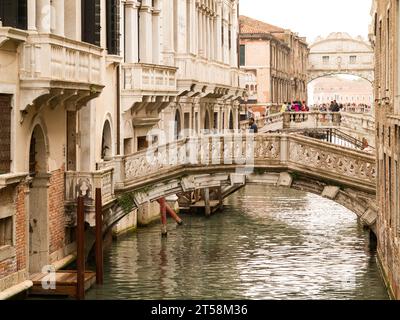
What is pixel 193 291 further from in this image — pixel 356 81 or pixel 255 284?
pixel 356 81

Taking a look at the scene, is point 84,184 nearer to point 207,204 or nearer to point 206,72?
point 207,204

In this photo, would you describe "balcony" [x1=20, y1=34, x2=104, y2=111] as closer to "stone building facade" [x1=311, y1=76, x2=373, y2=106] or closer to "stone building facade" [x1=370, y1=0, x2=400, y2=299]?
"stone building facade" [x1=370, y1=0, x2=400, y2=299]

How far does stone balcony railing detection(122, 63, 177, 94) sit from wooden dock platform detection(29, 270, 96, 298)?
23.2 feet

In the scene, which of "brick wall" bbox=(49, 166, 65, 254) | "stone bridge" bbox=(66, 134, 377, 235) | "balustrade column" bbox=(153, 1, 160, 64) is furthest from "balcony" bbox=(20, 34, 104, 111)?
"balustrade column" bbox=(153, 1, 160, 64)

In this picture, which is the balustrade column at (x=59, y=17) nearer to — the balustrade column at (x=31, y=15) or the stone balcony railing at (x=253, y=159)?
the balustrade column at (x=31, y=15)

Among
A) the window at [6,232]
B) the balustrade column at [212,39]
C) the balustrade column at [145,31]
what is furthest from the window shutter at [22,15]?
the balustrade column at [212,39]

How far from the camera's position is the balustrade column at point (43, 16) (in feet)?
62.3

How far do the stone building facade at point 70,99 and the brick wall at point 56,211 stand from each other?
0.06 feet

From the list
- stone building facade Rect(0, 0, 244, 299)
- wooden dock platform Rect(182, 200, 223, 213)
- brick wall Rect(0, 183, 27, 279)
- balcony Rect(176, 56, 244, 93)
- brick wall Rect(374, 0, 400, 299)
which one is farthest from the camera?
wooden dock platform Rect(182, 200, 223, 213)

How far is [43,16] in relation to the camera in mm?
19047

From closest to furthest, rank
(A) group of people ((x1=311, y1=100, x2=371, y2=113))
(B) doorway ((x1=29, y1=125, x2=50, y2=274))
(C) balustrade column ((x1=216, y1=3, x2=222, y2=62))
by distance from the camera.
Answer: (B) doorway ((x1=29, y1=125, x2=50, y2=274)) → (C) balustrade column ((x1=216, y1=3, x2=222, y2=62)) → (A) group of people ((x1=311, y1=100, x2=371, y2=113))

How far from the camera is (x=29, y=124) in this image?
1866cm

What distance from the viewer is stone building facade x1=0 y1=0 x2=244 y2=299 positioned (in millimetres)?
17641
